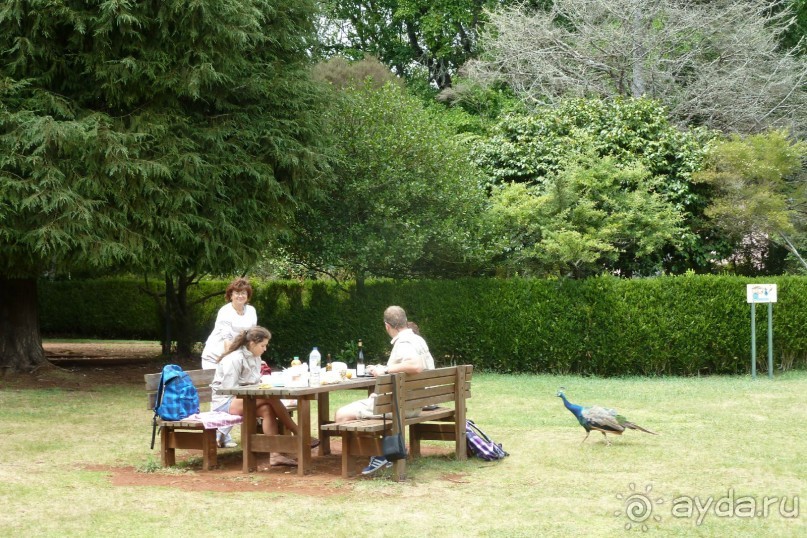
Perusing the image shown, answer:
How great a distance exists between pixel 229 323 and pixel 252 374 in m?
1.55

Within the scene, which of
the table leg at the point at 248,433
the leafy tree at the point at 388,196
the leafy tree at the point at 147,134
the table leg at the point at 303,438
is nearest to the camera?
the table leg at the point at 303,438

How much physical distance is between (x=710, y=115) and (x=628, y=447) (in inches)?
788

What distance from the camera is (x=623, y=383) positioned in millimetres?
17266

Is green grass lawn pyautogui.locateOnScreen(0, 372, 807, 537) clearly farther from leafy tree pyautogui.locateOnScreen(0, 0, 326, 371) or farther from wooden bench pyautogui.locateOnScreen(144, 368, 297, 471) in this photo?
leafy tree pyautogui.locateOnScreen(0, 0, 326, 371)

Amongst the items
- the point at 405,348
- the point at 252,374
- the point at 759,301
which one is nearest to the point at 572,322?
the point at 759,301

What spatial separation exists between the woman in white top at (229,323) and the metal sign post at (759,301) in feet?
34.4

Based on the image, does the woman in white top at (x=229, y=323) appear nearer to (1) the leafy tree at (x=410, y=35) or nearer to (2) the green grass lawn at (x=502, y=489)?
(2) the green grass lawn at (x=502, y=489)

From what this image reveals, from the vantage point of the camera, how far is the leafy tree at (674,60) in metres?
27.1

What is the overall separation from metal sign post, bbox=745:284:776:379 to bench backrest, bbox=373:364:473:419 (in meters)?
9.42

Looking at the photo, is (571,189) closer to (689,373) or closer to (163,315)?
(689,373)

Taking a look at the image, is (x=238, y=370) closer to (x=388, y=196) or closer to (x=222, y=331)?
(x=222, y=331)

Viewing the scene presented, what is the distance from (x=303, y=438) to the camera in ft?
29.3

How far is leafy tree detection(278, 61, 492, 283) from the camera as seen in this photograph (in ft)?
64.0

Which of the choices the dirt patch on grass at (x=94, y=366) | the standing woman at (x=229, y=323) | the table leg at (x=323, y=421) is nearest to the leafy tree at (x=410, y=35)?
the dirt patch on grass at (x=94, y=366)
